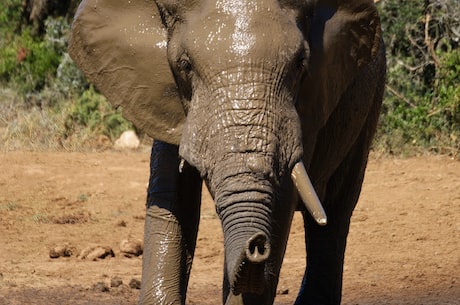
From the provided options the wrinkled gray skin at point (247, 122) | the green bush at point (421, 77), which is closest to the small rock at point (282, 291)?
the wrinkled gray skin at point (247, 122)

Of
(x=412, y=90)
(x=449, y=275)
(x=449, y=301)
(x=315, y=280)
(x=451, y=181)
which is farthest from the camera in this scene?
(x=412, y=90)

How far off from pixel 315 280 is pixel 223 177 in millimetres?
2248

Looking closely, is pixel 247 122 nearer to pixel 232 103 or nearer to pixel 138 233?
pixel 232 103

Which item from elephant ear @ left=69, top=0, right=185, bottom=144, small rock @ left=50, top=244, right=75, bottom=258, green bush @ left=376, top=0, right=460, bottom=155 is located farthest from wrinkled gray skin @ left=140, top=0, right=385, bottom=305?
green bush @ left=376, top=0, right=460, bottom=155

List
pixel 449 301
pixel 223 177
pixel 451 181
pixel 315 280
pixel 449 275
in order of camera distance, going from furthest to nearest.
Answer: pixel 451 181, pixel 449 275, pixel 449 301, pixel 315 280, pixel 223 177

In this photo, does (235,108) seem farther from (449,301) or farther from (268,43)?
(449,301)

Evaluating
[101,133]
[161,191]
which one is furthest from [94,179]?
[161,191]

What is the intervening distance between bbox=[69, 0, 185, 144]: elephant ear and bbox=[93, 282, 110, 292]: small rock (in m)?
2.07

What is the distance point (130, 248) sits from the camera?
8023mm

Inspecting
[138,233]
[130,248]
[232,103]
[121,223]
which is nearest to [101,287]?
[130,248]

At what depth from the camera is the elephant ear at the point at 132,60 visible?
4.81 meters

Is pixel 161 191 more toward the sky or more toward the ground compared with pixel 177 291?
more toward the sky

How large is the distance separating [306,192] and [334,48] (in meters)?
0.87

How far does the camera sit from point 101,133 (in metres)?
11.3
